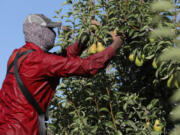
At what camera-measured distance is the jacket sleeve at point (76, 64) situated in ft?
7.04

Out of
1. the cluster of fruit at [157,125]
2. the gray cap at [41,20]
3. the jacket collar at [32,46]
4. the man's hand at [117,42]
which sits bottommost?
the cluster of fruit at [157,125]

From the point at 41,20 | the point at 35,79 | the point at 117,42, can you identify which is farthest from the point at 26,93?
the point at 117,42

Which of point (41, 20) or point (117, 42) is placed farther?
point (41, 20)

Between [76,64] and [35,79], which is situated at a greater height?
[76,64]

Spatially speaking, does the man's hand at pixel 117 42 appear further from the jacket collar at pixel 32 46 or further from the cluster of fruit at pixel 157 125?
the cluster of fruit at pixel 157 125

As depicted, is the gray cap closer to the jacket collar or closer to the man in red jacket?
the man in red jacket

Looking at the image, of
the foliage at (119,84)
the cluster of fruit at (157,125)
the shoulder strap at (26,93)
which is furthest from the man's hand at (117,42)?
the cluster of fruit at (157,125)

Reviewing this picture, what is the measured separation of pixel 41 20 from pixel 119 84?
1.74m

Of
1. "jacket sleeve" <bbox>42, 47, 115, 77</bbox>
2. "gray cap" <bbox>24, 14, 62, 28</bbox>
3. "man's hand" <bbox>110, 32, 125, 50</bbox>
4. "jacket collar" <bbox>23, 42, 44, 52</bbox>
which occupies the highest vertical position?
"gray cap" <bbox>24, 14, 62, 28</bbox>

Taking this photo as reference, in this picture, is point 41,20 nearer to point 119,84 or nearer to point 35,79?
point 35,79

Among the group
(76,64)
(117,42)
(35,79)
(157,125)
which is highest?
(117,42)

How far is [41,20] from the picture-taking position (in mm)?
2553

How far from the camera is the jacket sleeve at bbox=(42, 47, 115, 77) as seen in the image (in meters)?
2.15

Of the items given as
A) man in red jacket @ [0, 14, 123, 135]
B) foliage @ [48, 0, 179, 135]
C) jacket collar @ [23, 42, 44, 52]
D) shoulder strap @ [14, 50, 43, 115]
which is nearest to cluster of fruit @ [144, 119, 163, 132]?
foliage @ [48, 0, 179, 135]
